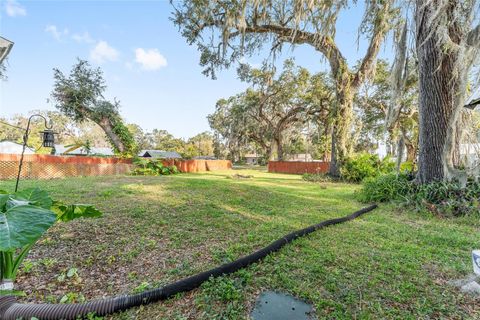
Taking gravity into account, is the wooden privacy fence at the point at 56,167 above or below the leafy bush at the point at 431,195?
above

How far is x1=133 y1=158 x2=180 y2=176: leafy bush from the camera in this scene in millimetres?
10758

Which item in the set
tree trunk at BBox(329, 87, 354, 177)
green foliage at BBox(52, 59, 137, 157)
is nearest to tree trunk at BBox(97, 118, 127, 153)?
green foliage at BBox(52, 59, 137, 157)

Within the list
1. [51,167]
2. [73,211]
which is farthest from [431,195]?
[51,167]

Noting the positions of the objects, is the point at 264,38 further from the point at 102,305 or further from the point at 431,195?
the point at 102,305

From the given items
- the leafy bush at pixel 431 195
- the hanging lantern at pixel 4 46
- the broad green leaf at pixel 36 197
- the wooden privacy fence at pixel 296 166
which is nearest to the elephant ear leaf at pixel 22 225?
the broad green leaf at pixel 36 197

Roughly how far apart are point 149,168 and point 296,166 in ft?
33.2

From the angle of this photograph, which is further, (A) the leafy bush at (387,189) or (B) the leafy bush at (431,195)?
(A) the leafy bush at (387,189)

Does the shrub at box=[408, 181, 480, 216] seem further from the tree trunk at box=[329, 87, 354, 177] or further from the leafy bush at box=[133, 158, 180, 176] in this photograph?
→ the leafy bush at box=[133, 158, 180, 176]

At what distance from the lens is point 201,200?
4164mm

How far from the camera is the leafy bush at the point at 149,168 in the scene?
10.8 metres

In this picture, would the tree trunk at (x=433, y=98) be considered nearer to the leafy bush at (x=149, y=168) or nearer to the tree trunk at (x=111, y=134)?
the leafy bush at (x=149, y=168)

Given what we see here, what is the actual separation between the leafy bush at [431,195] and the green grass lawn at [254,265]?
0.35m

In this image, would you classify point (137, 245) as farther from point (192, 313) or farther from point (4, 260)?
point (192, 313)

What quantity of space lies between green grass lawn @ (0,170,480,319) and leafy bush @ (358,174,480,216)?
1.16 ft
